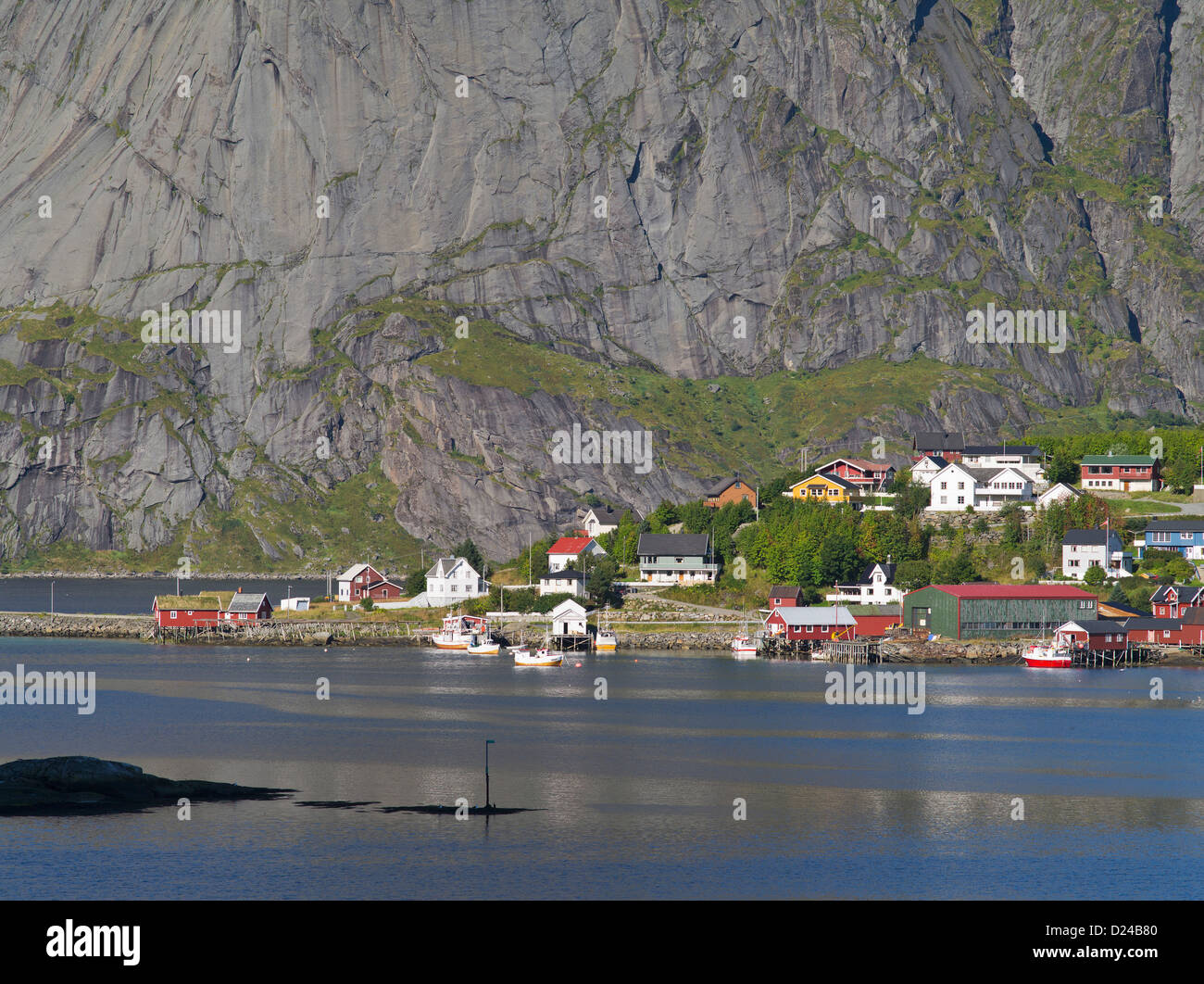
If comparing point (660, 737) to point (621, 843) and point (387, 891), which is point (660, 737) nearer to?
point (621, 843)

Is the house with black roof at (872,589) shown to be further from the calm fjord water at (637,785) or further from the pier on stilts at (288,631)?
the pier on stilts at (288,631)

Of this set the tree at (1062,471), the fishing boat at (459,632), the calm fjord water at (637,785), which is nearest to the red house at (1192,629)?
the calm fjord water at (637,785)

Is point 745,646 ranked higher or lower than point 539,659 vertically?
higher

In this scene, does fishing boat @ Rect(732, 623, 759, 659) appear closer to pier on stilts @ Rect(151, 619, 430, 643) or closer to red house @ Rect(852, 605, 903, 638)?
red house @ Rect(852, 605, 903, 638)

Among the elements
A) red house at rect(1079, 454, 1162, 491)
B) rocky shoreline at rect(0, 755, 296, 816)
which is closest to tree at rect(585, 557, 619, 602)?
red house at rect(1079, 454, 1162, 491)

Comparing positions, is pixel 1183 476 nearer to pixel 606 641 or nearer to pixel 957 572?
pixel 957 572

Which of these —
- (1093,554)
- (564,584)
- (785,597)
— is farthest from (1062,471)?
(564,584)

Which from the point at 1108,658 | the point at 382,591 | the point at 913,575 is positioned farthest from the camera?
the point at 382,591
